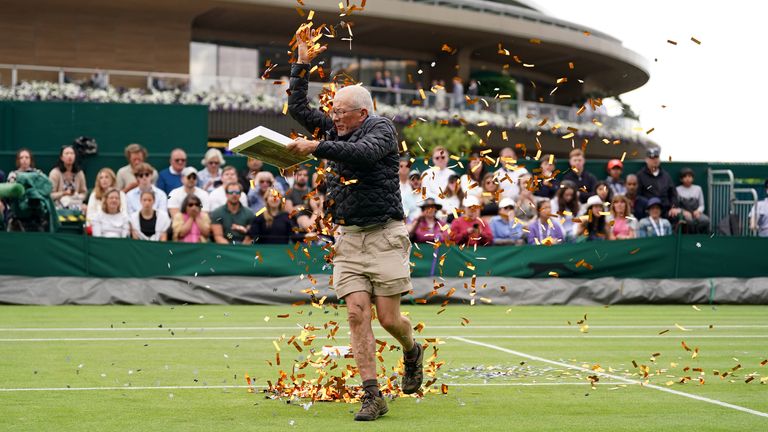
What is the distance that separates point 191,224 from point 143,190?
975mm

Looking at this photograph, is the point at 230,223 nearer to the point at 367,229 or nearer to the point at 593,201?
the point at 593,201

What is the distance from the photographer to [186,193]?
18.3 metres

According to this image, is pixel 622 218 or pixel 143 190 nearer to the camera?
pixel 143 190

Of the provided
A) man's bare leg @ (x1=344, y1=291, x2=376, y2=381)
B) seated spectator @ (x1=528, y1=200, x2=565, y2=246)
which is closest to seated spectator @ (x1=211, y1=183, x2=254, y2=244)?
seated spectator @ (x1=528, y1=200, x2=565, y2=246)

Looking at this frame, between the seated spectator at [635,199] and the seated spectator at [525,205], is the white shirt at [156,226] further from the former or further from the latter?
the seated spectator at [635,199]

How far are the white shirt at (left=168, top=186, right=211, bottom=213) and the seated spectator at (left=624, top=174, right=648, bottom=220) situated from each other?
24.4 feet

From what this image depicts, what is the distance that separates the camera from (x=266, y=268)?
18047mm

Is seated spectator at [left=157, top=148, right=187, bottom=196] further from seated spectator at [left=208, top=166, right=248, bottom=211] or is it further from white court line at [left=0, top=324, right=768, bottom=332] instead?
white court line at [left=0, top=324, right=768, bottom=332]

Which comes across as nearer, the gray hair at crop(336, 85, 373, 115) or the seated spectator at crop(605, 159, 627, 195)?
the gray hair at crop(336, 85, 373, 115)

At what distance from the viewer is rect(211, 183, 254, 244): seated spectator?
18.2 metres

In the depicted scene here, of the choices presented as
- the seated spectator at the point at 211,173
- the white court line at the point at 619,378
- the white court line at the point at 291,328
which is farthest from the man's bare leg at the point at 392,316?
the seated spectator at the point at 211,173

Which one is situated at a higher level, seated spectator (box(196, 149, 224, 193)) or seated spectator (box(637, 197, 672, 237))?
seated spectator (box(196, 149, 224, 193))

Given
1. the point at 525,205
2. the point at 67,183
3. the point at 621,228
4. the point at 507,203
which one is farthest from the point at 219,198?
the point at 621,228

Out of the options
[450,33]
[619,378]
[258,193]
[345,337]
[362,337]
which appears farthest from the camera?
[450,33]
